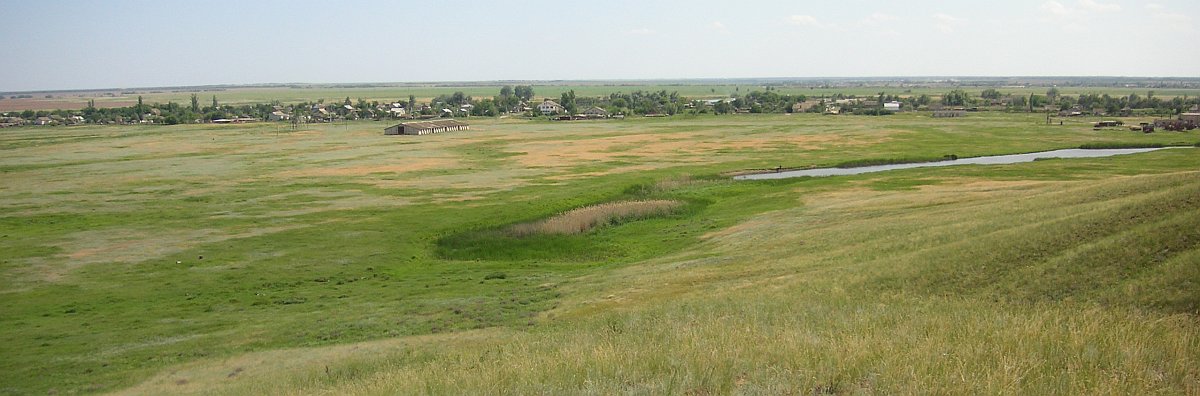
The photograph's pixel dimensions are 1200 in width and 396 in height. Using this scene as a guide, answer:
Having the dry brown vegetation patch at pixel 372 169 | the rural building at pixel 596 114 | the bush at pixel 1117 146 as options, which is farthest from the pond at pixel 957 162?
the rural building at pixel 596 114

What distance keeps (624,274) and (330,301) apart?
425 inches

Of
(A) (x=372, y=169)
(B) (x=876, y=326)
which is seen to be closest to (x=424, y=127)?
(A) (x=372, y=169)

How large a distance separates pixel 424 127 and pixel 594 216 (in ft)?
289

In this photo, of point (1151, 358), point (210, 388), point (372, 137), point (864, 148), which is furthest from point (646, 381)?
point (372, 137)

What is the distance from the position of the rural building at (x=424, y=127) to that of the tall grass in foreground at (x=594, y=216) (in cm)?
8177

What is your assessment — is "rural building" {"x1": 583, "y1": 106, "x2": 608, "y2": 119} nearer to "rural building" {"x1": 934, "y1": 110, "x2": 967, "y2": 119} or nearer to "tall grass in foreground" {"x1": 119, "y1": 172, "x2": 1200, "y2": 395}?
"rural building" {"x1": 934, "y1": 110, "x2": 967, "y2": 119}

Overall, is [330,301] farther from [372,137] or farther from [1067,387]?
→ [372,137]

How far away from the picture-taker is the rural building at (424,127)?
130375 millimetres

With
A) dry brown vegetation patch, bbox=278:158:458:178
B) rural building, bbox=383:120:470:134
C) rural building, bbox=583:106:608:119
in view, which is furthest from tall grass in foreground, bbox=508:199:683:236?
rural building, bbox=583:106:608:119

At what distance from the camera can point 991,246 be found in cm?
2161

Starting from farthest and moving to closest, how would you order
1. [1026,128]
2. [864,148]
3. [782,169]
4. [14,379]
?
[1026,128] → [864,148] → [782,169] → [14,379]

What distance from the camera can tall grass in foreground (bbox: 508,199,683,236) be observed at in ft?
151

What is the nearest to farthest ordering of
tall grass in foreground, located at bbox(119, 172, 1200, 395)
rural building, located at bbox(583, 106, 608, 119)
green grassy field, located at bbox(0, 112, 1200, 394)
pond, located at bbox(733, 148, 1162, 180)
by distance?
1. tall grass in foreground, located at bbox(119, 172, 1200, 395)
2. green grassy field, located at bbox(0, 112, 1200, 394)
3. pond, located at bbox(733, 148, 1162, 180)
4. rural building, located at bbox(583, 106, 608, 119)

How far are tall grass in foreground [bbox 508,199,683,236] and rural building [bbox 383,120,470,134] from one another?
3219 inches
